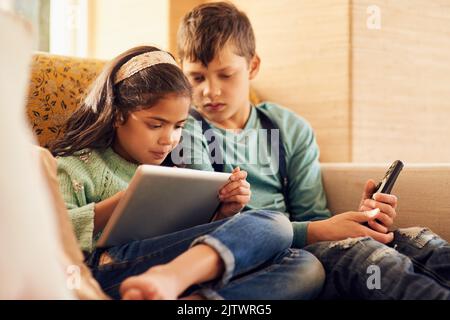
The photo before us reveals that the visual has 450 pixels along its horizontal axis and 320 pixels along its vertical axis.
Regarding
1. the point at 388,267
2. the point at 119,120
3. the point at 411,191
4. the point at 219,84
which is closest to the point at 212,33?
the point at 219,84

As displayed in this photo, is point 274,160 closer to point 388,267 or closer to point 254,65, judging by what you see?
point 254,65

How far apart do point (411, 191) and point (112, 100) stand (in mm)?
693

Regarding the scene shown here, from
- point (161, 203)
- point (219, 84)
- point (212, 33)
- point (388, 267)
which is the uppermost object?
point (212, 33)

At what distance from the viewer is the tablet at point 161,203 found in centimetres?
102

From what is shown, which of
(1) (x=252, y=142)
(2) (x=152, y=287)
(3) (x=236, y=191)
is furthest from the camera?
(1) (x=252, y=142)

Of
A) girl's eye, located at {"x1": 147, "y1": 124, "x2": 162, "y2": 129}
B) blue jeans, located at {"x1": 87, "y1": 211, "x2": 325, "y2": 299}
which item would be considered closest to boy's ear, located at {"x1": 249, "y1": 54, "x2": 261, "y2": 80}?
girl's eye, located at {"x1": 147, "y1": 124, "x2": 162, "y2": 129}

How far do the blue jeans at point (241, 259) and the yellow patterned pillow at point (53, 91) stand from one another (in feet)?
1.44

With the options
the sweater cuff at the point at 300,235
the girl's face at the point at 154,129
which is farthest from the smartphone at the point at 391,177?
the girl's face at the point at 154,129

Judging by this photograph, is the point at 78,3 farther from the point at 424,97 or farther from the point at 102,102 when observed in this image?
the point at 424,97

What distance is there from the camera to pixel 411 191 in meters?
1.50

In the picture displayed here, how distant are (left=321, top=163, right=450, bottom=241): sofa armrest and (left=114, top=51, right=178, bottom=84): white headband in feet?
1.77

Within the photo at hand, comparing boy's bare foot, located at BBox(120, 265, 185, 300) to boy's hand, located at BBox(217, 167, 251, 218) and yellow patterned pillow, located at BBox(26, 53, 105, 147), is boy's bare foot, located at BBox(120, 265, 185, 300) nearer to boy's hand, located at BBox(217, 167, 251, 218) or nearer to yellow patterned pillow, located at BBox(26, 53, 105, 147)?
boy's hand, located at BBox(217, 167, 251, 218)

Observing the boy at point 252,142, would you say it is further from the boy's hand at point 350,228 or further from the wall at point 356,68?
the wall at point 356,68

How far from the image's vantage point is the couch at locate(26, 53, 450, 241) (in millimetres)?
1456
